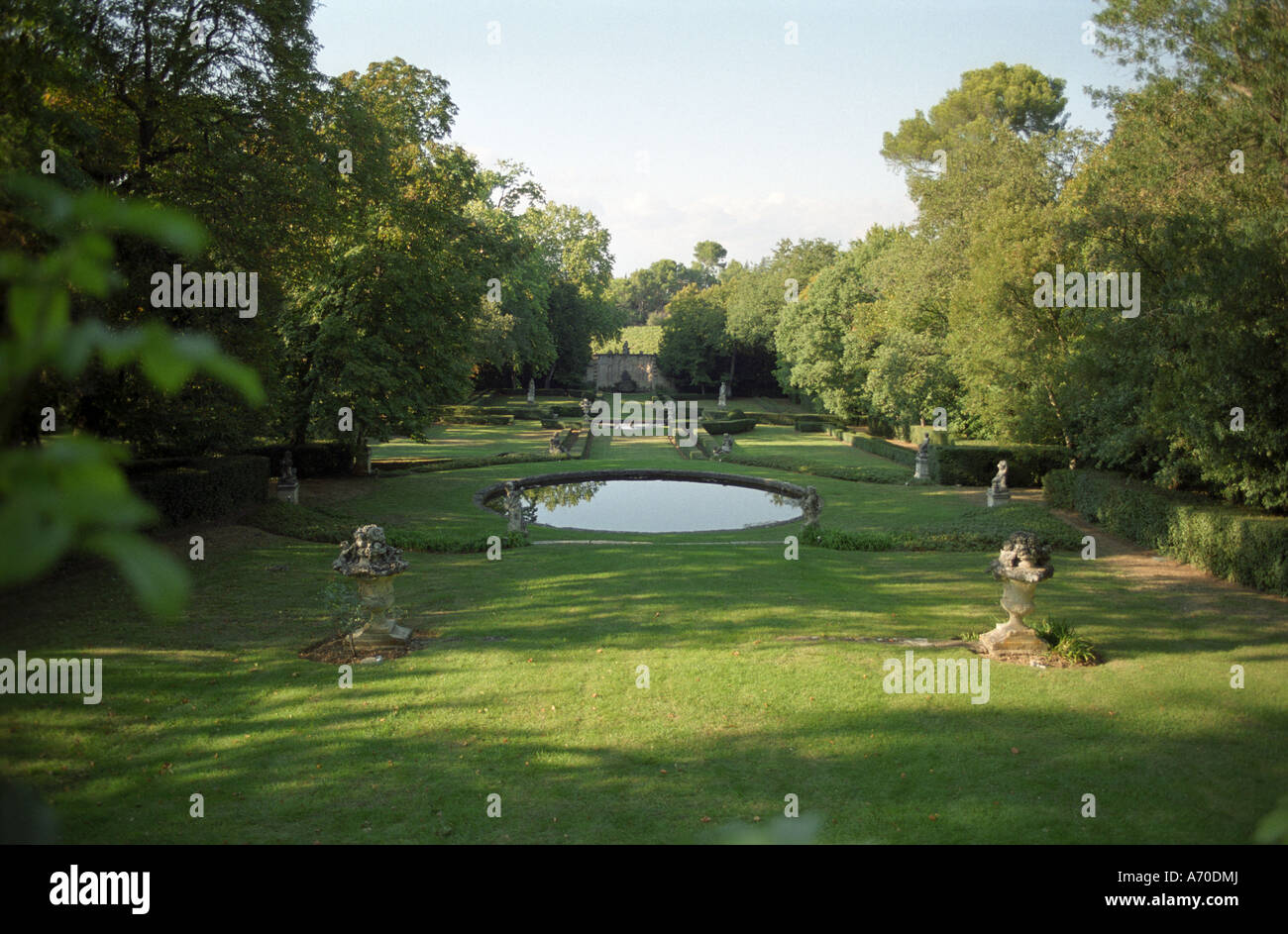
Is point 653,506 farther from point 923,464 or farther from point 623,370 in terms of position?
point 623,370

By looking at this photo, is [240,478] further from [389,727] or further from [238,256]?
[389,727]

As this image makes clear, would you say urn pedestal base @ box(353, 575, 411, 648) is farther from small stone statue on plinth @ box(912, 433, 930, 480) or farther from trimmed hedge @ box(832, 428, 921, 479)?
trimmed hedge @ box(832, 428, 921, 479)

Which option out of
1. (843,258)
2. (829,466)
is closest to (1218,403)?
(829,466)

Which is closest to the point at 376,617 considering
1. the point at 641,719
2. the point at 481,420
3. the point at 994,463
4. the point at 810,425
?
the point at 641,719

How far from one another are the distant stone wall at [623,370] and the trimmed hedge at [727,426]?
2757cm

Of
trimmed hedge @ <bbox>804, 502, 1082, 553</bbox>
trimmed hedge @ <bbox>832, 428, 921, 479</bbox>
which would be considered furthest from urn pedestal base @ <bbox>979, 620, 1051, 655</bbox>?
trimmed hedge @ <bbox>832, 428, 921, 479</bbox>

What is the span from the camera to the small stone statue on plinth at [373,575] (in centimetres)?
995

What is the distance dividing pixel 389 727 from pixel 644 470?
1945cm

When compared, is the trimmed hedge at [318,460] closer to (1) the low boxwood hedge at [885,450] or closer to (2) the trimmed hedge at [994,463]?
(2) the trimmed hedge at [994,463]

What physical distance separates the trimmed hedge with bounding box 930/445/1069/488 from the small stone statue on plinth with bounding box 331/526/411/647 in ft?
64.6

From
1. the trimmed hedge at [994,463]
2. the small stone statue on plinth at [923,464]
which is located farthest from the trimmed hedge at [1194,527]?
the small stone statue on plinth at [923,464]

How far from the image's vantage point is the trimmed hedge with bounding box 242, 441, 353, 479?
24062mm

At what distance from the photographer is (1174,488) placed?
1620 centimetres

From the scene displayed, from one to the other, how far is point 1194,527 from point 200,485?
1861 cm
